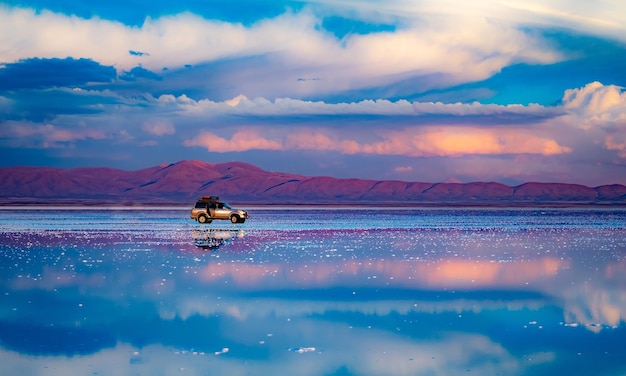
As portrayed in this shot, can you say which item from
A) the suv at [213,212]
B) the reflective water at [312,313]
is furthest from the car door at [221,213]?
the reflective water at [312,313]

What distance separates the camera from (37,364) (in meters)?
10.1

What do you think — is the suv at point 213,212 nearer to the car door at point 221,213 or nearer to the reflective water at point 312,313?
the car door at point 221,213

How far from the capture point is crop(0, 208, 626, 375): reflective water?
1026 cm

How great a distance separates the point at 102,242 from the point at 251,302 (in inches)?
750

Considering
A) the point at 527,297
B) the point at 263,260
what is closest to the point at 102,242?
the point at 263,260

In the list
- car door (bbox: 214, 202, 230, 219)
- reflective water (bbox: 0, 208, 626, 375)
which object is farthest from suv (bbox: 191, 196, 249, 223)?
reflective water (bbox: 0, 208, 626, 375)

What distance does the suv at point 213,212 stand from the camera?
54.3 metres

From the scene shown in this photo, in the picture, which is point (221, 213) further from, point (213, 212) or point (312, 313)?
point (312, 313)

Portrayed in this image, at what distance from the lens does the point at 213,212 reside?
55469mm

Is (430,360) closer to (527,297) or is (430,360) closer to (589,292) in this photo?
(527,297)

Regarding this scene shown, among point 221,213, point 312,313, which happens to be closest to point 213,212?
point 221,213

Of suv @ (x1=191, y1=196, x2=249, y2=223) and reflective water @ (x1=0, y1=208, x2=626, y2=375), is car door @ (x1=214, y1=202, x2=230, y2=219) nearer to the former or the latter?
suv @ (x1=191, y1=196, x2=249, y2=223)

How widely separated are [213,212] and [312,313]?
138ft

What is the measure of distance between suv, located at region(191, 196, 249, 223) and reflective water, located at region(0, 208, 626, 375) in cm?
2741
